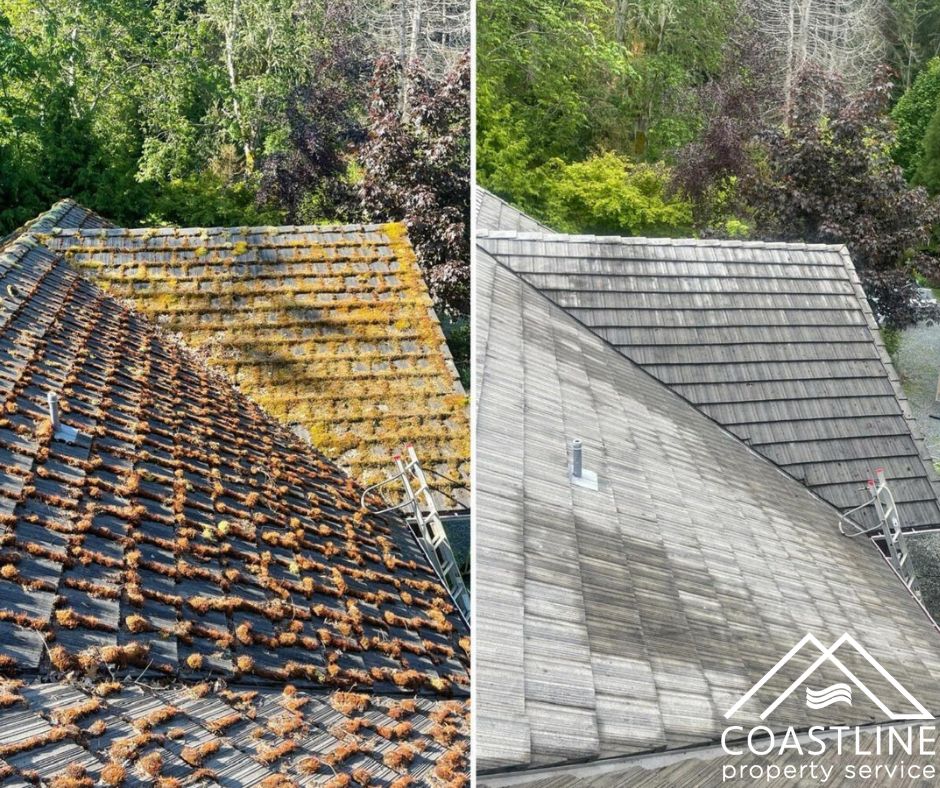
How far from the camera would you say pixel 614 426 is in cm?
378

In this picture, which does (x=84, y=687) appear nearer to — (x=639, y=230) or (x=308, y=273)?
(x=308, y=273)

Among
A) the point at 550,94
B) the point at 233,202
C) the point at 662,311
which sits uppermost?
the point at 550,94

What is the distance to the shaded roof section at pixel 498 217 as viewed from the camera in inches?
251

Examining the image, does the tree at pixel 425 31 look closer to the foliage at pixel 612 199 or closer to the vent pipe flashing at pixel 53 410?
the foliage at pixel 612 199

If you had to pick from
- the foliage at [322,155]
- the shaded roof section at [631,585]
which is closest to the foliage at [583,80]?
the shaded roof section at [631,585]

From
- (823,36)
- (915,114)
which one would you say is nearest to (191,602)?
(823,36)

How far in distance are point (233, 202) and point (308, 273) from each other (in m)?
6.95

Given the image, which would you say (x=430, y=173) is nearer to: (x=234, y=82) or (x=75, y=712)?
(x=234, y=82)

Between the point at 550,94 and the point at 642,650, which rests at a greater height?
the point at 550,94

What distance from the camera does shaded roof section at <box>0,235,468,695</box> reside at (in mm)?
2242

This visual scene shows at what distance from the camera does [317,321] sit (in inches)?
220

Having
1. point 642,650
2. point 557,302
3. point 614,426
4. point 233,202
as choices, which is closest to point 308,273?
point 557,302

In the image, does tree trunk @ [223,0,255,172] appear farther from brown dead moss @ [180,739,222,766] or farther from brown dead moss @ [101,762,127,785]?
brown dead moss @ [101,762,127,785]

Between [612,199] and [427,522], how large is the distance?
589 centimetres
